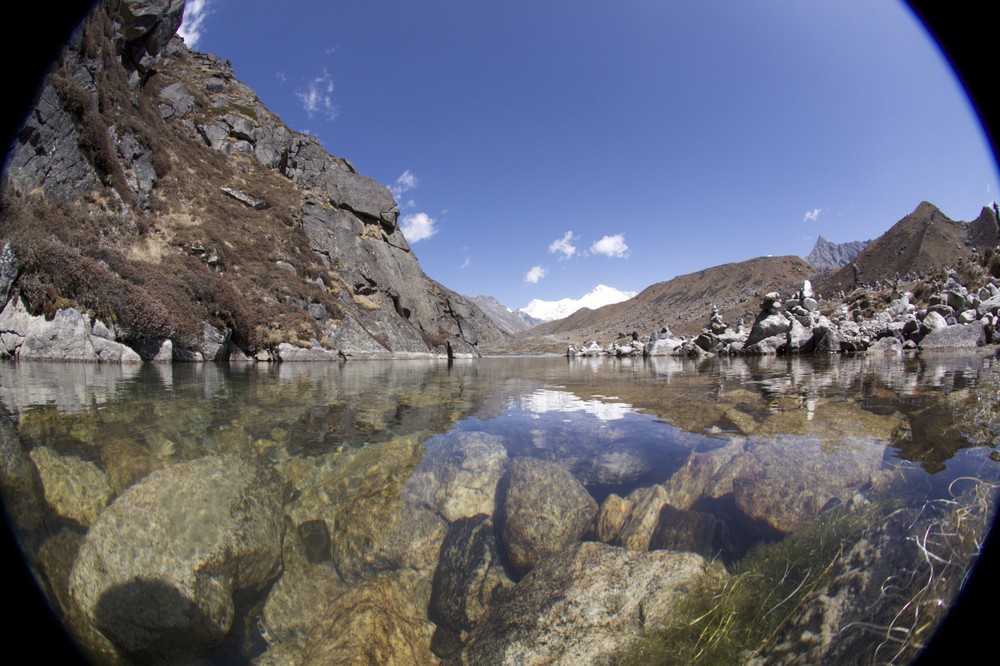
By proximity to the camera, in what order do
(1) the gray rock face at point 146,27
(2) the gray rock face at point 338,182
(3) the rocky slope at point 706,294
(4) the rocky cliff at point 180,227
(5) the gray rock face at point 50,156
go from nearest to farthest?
(4) the rocky cliff at point 180,227
(5) the gray rock face at point 50,156
(1) the gray rock face at point 146,27
(2) the gray rock face at point 338,182
(3) the rocky slope at point 706,294

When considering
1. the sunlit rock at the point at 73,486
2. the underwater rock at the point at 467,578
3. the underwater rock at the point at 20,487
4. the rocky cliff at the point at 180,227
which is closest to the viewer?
the underwater rock at the point at 467,578

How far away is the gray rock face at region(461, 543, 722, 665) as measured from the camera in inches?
93.7

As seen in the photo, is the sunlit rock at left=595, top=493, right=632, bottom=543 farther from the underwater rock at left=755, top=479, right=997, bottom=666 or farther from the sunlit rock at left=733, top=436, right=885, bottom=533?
the underwater rock at left=755, top=479, right=997, bottom=666

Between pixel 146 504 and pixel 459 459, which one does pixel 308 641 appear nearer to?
pixel 146 504

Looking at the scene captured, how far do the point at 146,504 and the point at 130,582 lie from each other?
0.71 m

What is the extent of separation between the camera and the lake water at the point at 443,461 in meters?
3.21

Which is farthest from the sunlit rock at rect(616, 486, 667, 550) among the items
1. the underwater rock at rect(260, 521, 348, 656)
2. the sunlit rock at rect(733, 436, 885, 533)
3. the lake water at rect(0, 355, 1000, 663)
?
the underwater rock at rect(260, 521, 348, 656)

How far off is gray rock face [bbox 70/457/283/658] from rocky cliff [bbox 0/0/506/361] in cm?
1104

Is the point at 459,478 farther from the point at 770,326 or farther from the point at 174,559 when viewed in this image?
the point at 770,326

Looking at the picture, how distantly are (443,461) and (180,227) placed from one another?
33.5m

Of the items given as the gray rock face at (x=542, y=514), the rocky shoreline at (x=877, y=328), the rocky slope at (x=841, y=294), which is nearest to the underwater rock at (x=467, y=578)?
the gray rock face at (x=542, y=514)

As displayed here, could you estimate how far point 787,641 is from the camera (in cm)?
210

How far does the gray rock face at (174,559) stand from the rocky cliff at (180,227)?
11.0m

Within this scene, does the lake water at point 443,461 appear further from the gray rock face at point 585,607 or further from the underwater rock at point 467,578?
the gray rock face at point 585,607
